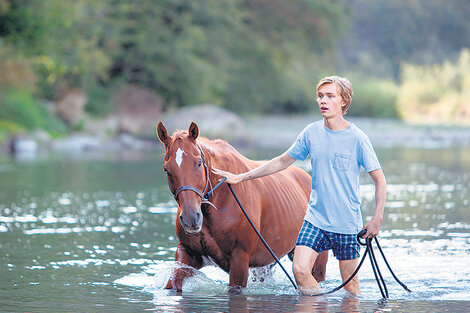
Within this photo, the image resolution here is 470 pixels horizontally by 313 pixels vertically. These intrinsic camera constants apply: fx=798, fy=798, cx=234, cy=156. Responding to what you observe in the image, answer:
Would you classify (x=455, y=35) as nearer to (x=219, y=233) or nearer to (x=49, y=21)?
(x=49, y=21)

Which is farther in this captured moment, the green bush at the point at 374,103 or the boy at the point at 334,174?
the green bush at the point at 374,103

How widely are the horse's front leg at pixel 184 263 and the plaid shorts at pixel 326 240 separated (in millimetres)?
1042

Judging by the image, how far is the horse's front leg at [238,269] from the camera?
6.76 metres

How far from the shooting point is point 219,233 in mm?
6594

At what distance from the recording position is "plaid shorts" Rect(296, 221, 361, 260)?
6.17m

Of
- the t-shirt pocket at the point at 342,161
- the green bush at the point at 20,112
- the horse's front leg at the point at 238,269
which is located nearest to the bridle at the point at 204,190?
the horse's front leg at the point at 238,269

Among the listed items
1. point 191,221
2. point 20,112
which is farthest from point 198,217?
point 20,112

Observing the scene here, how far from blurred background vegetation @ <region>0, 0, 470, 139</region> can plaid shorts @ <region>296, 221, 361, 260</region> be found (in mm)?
22795

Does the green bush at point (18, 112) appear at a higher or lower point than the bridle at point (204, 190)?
higher

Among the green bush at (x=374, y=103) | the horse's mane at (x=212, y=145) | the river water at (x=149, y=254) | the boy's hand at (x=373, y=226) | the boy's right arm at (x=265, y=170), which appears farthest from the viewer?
the green bush at (x=374, y=103)

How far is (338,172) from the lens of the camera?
6.09 meters

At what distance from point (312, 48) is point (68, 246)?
36.5 metres

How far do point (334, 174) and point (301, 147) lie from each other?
358 mm

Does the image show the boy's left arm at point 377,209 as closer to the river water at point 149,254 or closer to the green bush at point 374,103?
the river water at point 149,254
